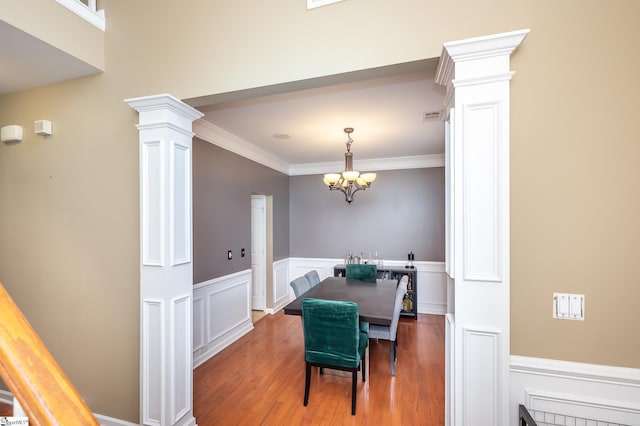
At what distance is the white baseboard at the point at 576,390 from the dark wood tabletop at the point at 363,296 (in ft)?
→ 4.00

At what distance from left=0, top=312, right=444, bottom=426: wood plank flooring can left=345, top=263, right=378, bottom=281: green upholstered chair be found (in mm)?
939

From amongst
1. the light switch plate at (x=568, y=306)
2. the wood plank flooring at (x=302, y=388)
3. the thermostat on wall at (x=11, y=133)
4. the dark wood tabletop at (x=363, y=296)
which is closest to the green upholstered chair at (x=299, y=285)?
the dark wood tabletop at (x=363, y=296)

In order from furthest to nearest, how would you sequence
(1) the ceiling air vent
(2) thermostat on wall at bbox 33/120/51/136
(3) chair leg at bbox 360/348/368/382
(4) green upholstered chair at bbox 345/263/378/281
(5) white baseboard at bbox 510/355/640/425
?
(4) green upholstered chair at bbox 345/263/378/281 → (1) the ceiling air vent → (3) chair leg at bbox 360/348/368/382 → (2) thermostat on wall at bbox 33/120/51/136 → (5) white baseboard at bbox 510/355/640/425

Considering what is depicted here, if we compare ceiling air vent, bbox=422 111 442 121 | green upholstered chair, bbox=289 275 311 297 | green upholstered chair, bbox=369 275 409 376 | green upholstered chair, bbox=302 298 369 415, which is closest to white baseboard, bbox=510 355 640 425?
green upholstered chair, bbox=302 298 369 415

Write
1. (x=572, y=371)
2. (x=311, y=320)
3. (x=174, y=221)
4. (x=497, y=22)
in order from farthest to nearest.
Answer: (x=311, y=320)
(x=174, y=221)
(x=497, y=22)
(x=572, y=371)

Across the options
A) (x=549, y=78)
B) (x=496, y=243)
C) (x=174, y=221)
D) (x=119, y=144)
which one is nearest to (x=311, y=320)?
(x=174, y=221)

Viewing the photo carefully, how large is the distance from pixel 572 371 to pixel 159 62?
9.82 feet

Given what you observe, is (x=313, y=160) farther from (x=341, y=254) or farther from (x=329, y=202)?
(x=341, y=254)

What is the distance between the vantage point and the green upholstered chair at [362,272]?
14.3 ft

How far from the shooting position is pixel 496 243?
132 centimetres

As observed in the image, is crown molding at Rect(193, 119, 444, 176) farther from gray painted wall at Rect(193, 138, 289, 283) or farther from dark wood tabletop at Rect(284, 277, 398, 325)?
dark wood tabletop at Rect(284, 277, 398, 325)

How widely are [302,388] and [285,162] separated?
12.5 feet

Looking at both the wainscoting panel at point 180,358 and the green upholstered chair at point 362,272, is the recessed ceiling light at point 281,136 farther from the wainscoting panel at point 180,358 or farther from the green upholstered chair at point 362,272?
the wainscoting panel at point 180,358

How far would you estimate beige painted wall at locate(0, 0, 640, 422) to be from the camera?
48.8 inches
